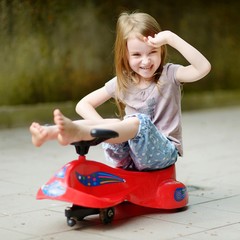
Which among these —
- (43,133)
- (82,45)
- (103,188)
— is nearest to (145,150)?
(103,188)

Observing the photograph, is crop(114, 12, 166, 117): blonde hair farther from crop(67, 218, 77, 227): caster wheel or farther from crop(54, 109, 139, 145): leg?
crop(67, 218, 77, 227): caster wheel

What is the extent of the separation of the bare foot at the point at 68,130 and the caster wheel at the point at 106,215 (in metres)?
0.39

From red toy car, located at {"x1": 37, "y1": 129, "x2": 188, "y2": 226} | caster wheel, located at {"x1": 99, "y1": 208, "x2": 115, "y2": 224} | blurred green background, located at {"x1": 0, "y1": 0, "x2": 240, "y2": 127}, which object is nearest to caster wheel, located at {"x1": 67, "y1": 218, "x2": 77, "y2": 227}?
red toy car, located at {"x1": 37, "y1": 129, "x2": 188, "y2": 226}

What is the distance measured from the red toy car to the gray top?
0.22 meters

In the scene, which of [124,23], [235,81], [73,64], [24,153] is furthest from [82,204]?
[235,81]

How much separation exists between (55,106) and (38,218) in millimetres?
4828

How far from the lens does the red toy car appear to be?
3.62m

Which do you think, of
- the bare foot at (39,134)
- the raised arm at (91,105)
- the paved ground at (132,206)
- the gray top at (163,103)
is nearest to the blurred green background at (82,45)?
the paved ground at (132,206)

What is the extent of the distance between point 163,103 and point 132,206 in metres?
0.59

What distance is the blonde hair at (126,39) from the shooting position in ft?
13.5

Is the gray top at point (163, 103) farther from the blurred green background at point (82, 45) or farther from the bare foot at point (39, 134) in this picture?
the blurred green background at point (82, 45)

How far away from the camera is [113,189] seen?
3848mm

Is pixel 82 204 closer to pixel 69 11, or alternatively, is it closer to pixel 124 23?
pixel 124 23

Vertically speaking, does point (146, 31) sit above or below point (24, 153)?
above
